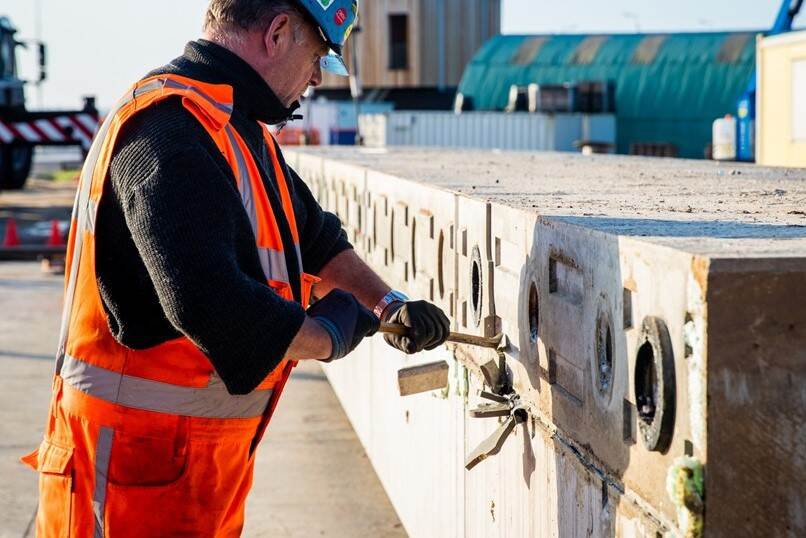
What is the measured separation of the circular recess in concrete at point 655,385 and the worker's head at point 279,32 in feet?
4.66

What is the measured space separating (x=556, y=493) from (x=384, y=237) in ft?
10.4

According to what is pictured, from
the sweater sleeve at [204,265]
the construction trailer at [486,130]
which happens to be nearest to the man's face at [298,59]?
the sweater sleeve at [204,265]

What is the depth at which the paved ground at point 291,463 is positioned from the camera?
661 centimetres

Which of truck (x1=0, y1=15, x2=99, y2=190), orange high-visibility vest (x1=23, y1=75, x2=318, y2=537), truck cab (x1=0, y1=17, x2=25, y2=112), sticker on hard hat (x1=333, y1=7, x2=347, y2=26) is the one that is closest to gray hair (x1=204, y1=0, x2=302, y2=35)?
sticker on hard hat (x1=333, y1=7, x2=347, y2=26)

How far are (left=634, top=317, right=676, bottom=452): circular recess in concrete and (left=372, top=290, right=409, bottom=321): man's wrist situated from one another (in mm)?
1471

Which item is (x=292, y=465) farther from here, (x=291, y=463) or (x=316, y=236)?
(x=316, y=236)

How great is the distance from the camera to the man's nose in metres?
3.83

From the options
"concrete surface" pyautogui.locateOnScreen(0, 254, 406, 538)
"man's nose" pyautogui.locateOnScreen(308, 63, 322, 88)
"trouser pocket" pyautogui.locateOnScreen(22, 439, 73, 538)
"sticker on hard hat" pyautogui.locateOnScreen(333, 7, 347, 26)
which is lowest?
"concrete surface" pyautogui.locateOnScreen(0, 254, 406, 538)

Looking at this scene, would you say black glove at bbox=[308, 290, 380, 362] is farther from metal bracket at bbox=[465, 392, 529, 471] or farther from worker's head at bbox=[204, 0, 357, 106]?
worker's head at bbox=[204, 0, 357, 106]

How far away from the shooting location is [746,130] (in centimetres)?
2331

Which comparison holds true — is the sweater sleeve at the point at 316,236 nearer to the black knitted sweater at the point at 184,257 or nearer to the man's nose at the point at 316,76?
the man's nose at the point at 316,76

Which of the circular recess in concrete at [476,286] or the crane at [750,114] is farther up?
the crane at [750,114]

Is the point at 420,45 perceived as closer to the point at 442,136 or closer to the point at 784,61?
the point at 442,136

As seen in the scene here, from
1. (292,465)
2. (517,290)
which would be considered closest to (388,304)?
(517,290)
